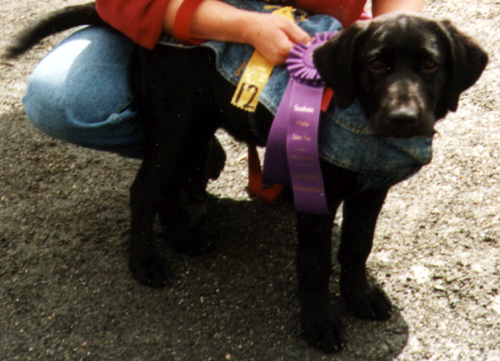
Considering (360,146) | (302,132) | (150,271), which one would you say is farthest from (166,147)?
(360,146)

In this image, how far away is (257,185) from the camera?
288 cm

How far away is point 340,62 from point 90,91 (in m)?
0.97

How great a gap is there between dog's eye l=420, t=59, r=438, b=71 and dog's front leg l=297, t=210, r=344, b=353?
0.52 metres

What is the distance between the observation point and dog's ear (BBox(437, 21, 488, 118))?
186 cm

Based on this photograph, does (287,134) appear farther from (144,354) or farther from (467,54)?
(144,354)

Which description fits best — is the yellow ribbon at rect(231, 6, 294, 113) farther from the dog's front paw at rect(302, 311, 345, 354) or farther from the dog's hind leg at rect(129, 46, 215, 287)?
the dog's front paw at rect(302, 311, 345, 354)

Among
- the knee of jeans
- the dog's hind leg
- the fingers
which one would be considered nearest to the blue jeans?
the knee of jeans

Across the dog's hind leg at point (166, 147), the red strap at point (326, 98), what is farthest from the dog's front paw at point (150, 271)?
the red strap at point (326, 98)

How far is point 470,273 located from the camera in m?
2.46

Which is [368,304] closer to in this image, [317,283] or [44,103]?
[317,283]

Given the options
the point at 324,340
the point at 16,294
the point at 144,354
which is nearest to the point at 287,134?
the point at 324,340

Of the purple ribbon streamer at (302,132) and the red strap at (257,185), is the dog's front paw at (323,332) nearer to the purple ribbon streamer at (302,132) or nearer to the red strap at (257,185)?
the purple ribbon streamer at (302,132)

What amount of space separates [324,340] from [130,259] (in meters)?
0.78

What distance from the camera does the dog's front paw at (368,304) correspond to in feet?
7.58
